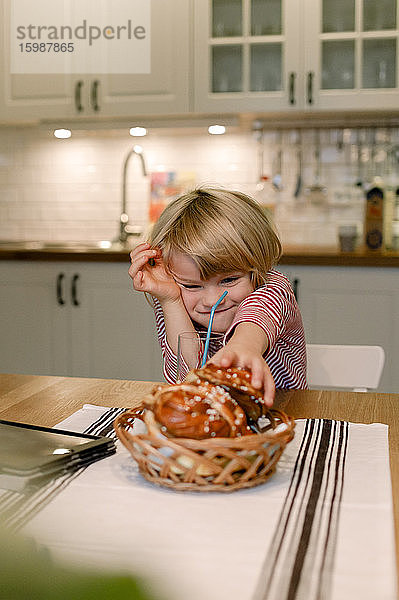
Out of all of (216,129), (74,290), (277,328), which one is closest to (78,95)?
(216,129)

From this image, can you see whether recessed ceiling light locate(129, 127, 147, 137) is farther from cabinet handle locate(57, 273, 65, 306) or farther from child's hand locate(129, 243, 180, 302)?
child's hand locate(129, 243, 180, 302)

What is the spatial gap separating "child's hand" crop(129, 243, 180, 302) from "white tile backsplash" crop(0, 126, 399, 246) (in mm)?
2119

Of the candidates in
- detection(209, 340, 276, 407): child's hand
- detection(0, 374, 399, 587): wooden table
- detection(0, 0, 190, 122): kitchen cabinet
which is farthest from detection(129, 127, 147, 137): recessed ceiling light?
detection(209, 340, 276, 407): child's hand

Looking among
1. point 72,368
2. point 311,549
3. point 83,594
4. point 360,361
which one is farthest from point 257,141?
point 83,594

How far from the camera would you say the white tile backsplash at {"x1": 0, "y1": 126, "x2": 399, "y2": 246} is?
3289 mm

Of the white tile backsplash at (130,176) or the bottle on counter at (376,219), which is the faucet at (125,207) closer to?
the white tile backsplash at (130,176)

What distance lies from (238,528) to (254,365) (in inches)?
8.7

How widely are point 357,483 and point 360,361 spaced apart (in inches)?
31.0

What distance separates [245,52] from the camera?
3.02 m

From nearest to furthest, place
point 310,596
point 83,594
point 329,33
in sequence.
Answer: point 83,594 → point 310,596 → point 329,33

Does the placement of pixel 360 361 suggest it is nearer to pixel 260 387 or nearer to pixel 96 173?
pixel 260 387

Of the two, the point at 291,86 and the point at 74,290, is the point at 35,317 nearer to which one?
the point at 74,290

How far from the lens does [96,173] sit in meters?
3.50

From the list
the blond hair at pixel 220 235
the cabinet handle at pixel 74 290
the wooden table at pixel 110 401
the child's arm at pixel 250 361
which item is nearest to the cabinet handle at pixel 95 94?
the cabinet handle at pixel 74 290
